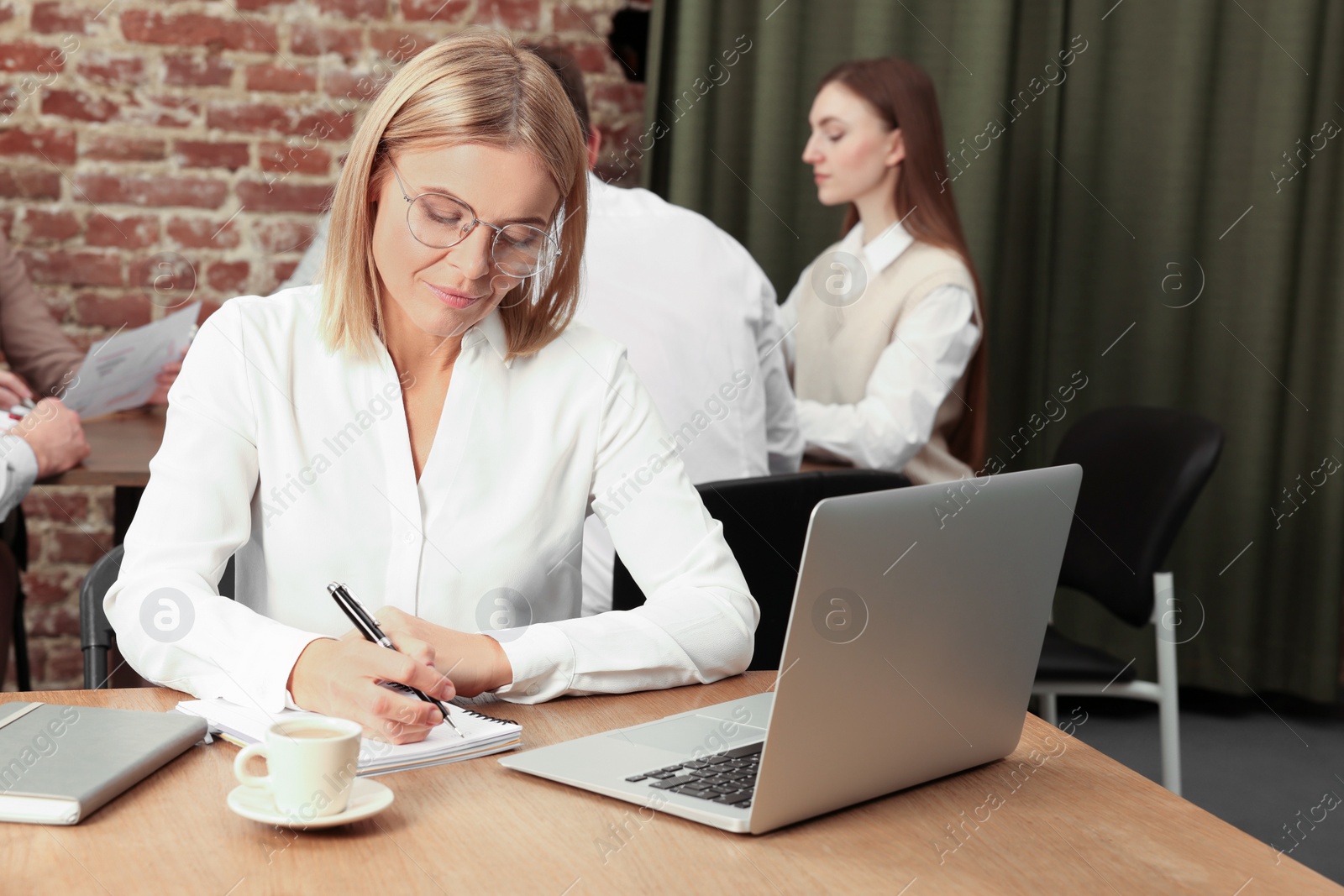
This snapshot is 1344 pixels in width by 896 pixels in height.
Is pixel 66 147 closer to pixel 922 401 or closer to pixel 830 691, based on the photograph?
pixel 922 401

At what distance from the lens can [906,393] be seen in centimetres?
271

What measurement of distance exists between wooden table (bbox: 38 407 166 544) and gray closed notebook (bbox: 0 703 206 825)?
37.1 inches

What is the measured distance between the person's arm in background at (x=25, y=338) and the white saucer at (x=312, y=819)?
232 centimetres

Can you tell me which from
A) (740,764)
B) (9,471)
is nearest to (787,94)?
(9,471)

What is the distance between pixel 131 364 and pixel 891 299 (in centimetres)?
165

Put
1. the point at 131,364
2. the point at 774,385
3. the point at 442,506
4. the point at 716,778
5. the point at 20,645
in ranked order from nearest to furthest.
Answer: the point at 716,778 < the point at 442,506 < the point at 774,385 < the point at 131,364 < the point at 20,645

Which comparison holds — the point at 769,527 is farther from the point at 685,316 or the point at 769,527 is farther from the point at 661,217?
the point at 661,217

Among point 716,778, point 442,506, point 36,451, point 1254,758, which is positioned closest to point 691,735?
point 716,778

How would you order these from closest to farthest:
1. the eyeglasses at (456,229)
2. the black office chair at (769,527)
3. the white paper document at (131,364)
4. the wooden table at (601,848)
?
the wooden table at (601,848), the eyeglasses at (456,229), the black office chair at (769,527), the white paper document at (131,364)

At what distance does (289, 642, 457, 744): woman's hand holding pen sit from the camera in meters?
0.98

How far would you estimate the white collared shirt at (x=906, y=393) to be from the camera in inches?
103

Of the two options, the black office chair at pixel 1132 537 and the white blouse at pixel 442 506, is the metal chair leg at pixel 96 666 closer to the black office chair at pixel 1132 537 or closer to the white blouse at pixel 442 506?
the white blouse at pixel 442 506

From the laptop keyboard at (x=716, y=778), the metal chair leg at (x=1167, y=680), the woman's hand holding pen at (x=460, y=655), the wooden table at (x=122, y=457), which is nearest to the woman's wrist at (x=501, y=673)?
the woman's hand holding pen at (x=460, y=655)

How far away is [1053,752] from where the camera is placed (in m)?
1.06
